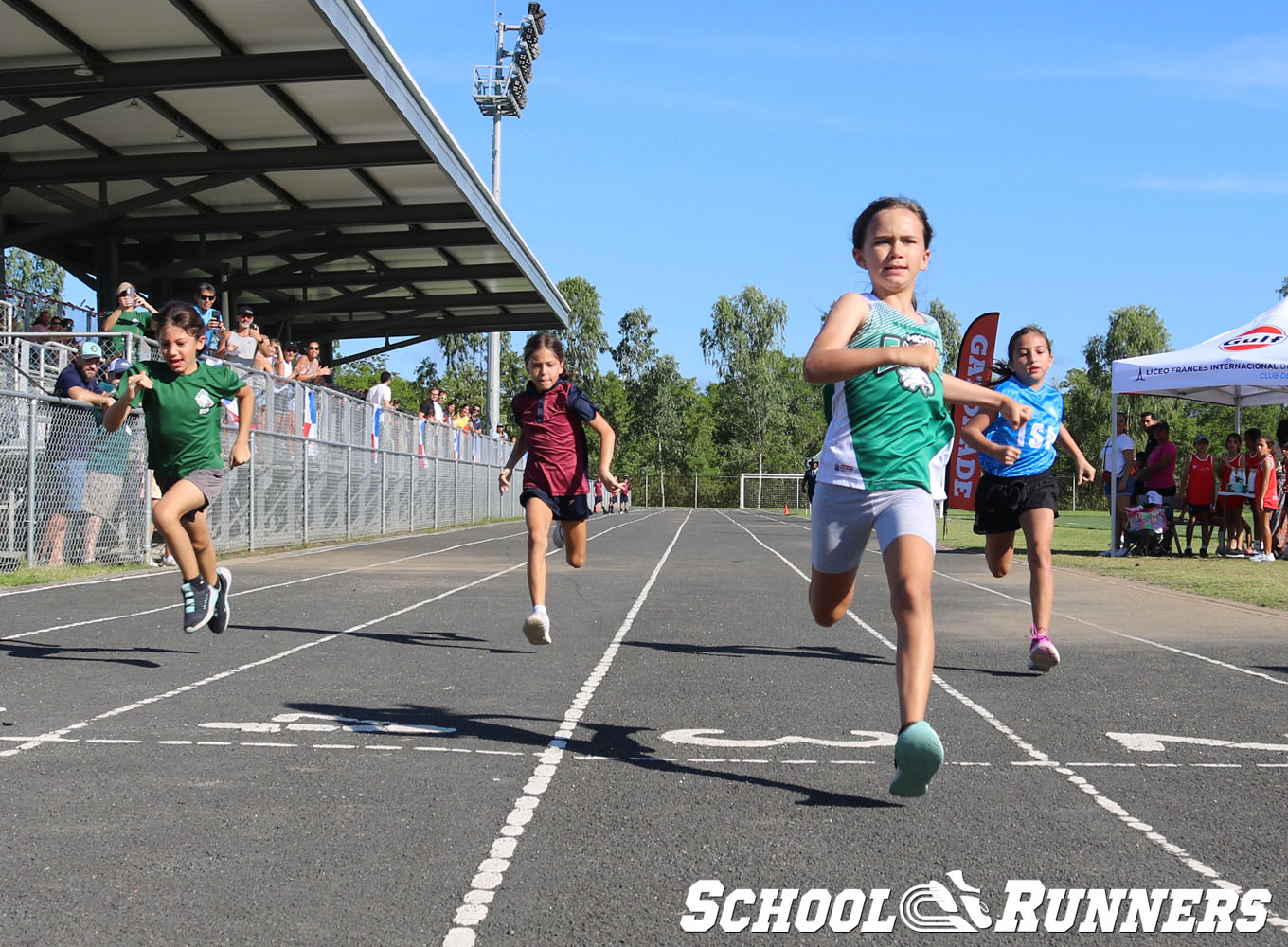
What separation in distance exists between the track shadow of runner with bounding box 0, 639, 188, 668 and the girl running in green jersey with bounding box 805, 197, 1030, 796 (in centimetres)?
433

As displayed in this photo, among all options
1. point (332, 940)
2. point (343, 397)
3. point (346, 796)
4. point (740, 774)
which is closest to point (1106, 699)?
point (740, 774)

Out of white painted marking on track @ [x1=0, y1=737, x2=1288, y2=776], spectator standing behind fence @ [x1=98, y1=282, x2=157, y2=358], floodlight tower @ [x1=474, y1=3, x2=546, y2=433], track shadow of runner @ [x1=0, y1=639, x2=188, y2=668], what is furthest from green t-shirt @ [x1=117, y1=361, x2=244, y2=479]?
floodlight tower @ [x1=474, y1=3, x2=546, y2=433]

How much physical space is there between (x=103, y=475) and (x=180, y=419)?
695 cm

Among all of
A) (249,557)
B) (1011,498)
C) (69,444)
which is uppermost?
(69,444)

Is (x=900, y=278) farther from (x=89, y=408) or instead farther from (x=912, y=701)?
(x=89, y=408)

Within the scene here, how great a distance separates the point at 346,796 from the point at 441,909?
1.18 m

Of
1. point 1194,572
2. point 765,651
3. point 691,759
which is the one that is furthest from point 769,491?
point 691,759

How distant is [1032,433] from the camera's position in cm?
741

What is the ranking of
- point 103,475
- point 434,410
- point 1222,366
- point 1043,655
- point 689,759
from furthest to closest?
point 434,410 → point 1222,366 → point 103,475 → point 1043,655 → point 689,759

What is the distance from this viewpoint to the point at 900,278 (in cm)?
432

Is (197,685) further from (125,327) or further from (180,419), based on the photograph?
(125,327)

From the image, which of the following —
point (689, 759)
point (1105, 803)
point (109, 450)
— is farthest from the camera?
point (109, 450)

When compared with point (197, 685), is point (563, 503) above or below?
above

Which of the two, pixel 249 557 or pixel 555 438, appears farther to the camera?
pixel 249 557
